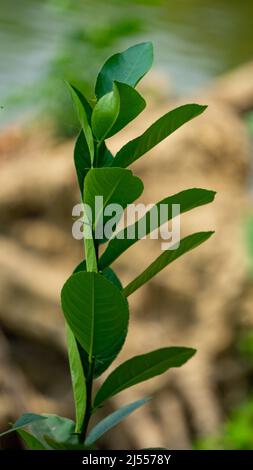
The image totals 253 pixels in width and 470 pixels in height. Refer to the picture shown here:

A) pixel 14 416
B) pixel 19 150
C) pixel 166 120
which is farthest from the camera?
pixel 19 150

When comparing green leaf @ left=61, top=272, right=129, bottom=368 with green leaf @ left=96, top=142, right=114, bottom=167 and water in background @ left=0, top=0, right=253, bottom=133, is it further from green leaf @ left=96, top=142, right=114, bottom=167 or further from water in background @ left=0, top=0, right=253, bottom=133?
water in background @ left=0, top=0, right=253, bottom=133

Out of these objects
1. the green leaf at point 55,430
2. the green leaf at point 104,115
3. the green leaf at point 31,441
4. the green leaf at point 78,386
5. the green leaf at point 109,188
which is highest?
the green leaf at point 104,115

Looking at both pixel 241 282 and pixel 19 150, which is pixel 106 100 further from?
pixel 19 150

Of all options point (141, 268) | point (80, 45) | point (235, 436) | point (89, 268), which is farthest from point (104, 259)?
point (80, 45)

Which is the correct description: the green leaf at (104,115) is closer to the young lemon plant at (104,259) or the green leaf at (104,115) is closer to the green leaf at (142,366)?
the young lemon plant at (104,259)

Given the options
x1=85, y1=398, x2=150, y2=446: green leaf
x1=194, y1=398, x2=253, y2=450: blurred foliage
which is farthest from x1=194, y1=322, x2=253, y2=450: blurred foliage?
x1=85, y1=398, x2=150, y2=446: green leaf

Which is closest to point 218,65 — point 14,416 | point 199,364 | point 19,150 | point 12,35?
point 12,35

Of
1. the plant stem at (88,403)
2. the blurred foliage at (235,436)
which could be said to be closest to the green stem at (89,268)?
the plant stem at (88,403)
